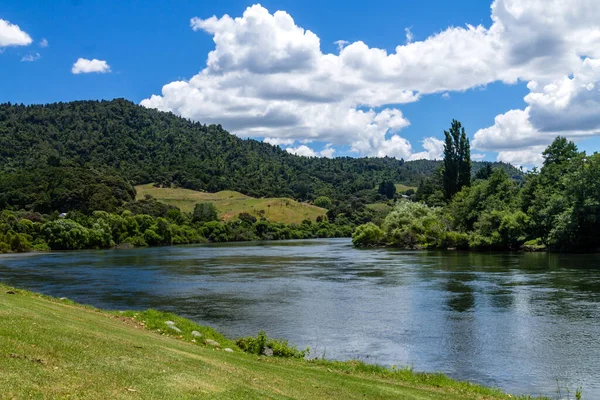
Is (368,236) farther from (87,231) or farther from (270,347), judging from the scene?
(270,347)

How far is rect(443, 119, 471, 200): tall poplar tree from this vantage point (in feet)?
521

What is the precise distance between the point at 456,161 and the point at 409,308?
12880cm

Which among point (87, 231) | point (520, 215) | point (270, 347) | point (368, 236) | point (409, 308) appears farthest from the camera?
point (368, 236)

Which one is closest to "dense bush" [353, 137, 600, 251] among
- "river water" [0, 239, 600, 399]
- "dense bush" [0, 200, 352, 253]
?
"river water" [0, 239, 600, 399]

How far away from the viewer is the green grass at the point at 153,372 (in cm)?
1158

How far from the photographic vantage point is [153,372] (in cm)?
1402

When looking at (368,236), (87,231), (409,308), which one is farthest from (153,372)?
(87,231)

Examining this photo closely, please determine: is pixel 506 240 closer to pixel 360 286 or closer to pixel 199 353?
pixel 360 286

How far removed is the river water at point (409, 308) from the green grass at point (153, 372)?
410 centimetres

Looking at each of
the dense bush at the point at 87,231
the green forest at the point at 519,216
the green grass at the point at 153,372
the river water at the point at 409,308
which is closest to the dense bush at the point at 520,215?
the green forest at the point at 519,216

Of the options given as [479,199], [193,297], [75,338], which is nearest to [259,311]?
[193,297]

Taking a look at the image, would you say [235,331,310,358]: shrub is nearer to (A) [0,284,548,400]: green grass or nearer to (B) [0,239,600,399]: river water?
(A) [0,284,548,400]: green grass

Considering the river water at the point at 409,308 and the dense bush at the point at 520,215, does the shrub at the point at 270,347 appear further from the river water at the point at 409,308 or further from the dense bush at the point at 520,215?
the dense bush at the point at 520,215

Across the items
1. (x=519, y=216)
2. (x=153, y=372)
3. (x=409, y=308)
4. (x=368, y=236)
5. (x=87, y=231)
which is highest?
(x=519, y=216)
